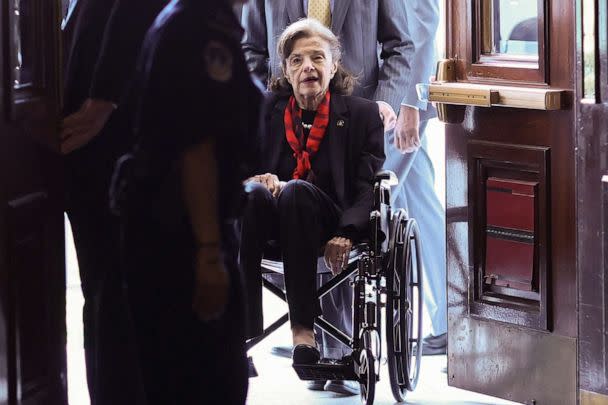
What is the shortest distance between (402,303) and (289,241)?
430 mm

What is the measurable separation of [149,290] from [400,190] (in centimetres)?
247

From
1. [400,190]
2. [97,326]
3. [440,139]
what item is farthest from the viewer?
[440,139]

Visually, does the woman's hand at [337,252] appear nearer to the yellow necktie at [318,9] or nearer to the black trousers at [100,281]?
the yellow necktie at [318,9]

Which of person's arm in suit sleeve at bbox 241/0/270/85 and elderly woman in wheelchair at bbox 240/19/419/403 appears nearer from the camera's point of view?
elderly woman in wheelchair at bbox 240/19/419/403

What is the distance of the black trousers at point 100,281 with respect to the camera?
8.70ft

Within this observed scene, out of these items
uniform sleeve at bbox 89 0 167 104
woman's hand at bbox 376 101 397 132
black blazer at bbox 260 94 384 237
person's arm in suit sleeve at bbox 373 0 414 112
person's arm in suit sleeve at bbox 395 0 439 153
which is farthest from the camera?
person's arm in suit sleeve at bbox 395 0 439 153

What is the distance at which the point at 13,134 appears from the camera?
259 cm

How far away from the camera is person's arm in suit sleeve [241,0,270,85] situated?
447cm

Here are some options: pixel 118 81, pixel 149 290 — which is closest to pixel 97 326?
pixel 149 290

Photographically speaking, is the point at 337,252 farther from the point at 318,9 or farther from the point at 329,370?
the point at 318,9

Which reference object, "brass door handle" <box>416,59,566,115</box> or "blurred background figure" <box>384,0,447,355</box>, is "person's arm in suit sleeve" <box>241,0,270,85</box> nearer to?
"blurred background figure" <box>384,0,447,355</box>

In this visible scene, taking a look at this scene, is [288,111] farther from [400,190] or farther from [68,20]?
[68,20]

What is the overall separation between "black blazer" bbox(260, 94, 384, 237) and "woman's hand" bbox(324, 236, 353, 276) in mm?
134

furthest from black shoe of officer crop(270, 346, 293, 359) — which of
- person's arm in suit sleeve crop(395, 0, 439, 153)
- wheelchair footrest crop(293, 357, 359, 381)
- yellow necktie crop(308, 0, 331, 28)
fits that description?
yellow necktie crop(308, 0, 331, 28)
